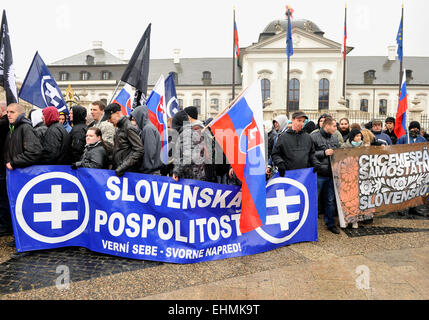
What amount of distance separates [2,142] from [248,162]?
154 inches

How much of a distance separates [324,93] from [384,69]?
13680mm

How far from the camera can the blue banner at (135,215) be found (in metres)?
4.02

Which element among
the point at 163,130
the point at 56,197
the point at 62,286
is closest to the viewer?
the point at 62,286

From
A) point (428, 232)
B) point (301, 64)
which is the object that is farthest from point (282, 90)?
point (428, 232)

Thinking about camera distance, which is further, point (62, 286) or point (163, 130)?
point (163, 130)

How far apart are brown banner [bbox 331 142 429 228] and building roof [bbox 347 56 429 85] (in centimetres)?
4650

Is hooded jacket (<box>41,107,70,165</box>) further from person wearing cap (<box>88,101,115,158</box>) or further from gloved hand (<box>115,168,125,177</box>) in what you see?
gloved hand (<box>115,168,125,177</box>)

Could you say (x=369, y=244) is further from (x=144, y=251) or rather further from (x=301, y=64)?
(x=301, y=64)

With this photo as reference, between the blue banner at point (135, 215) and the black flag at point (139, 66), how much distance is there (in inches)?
87.1

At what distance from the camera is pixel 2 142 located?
518 centimetres

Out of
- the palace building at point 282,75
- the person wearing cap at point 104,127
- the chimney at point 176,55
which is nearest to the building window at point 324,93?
the palace building at point 282,75

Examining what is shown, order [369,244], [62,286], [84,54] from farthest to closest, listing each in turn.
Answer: [84,54] → [369,244] → [62,286]

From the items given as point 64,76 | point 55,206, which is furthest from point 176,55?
point 55,206

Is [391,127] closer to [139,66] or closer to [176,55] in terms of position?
[139,66]
